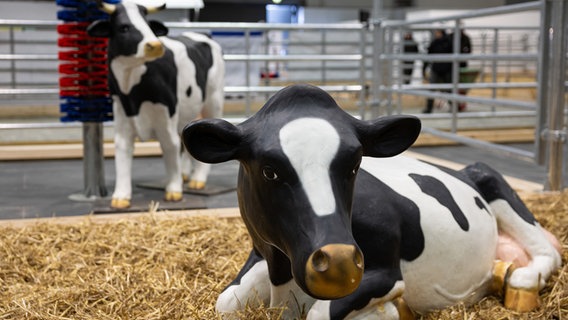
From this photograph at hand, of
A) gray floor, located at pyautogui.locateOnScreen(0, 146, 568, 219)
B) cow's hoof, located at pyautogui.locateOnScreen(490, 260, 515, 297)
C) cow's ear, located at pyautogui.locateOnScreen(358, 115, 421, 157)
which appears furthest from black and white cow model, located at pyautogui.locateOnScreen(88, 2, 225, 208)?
cow's ear, located at pyautogui.locateOnScreen(358, 115, 421, 157)

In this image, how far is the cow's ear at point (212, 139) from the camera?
51.0 inches

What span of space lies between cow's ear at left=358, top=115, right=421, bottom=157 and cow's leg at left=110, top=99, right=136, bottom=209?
2.41 meters

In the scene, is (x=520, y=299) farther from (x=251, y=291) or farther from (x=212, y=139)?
(x=212, y=139)

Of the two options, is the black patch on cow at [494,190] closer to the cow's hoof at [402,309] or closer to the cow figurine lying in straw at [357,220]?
the cow figurine lying in straw at [357,220]

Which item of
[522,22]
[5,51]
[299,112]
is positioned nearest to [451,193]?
[299,112]

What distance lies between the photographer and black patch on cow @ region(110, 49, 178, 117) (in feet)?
11.6

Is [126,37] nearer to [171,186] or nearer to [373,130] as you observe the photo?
[171,186]

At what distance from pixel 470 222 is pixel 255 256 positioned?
1.77 ft

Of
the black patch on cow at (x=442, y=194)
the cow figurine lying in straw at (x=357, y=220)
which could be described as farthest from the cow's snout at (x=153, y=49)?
A: the black patch on cow at (x=442, y=194)

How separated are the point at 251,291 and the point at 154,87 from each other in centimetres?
215

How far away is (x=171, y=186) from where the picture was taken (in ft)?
12.4

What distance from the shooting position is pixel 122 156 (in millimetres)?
3729

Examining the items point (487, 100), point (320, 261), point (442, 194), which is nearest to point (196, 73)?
point (487, 100)

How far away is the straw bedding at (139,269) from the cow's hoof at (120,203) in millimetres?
630
